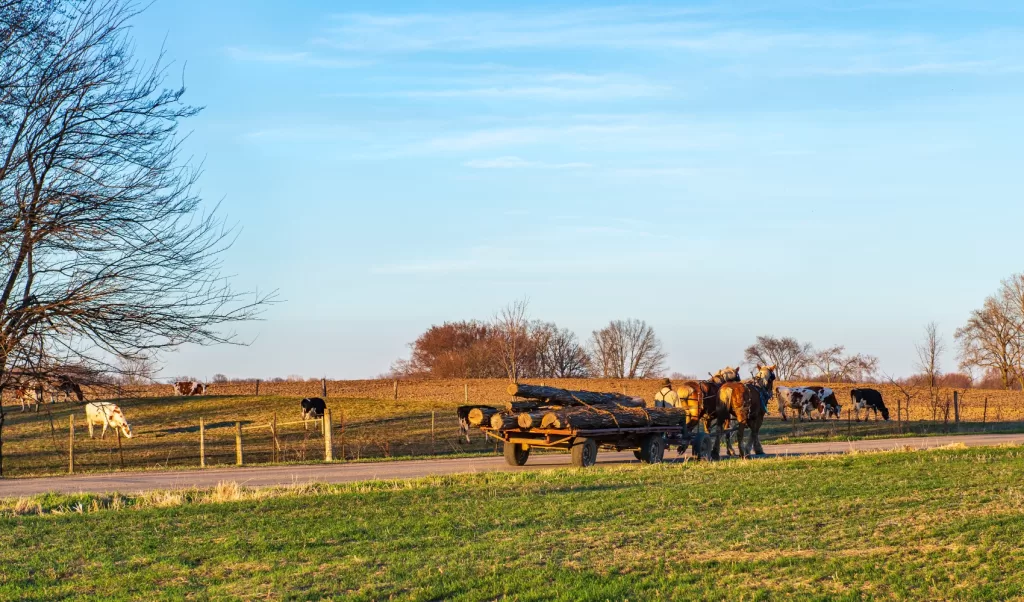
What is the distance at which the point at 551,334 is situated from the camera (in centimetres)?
9300

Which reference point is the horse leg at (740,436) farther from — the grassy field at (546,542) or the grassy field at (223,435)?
the grassy field at (223,435)

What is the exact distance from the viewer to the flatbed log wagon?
22766 millimetres

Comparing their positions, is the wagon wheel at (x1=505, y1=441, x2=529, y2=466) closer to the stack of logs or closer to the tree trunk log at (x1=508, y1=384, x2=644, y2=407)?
the stack of logs

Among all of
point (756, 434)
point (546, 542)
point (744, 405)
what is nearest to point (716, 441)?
point (744, 405)

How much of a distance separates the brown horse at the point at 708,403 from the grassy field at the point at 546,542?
21.8 feet

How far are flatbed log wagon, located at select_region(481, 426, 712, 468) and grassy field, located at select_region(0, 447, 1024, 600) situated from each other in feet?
18.8

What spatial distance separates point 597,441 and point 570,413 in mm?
1264

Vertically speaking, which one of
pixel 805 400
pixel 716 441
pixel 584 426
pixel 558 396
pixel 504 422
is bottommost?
pixel 805 400

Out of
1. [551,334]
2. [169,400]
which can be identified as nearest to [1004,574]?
[169,400]

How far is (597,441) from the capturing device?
920 inches

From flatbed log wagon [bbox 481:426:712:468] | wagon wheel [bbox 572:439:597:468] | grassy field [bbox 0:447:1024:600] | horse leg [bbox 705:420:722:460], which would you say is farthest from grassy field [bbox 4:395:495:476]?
grassy field [bbox 0:447:1024:600]

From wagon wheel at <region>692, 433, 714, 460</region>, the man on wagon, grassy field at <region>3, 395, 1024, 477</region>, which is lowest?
grassy field at <region>3, 395, 1024, 477</region>

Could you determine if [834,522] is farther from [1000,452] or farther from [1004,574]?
[1000,452]

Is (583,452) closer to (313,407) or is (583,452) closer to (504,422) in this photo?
(504,422)
